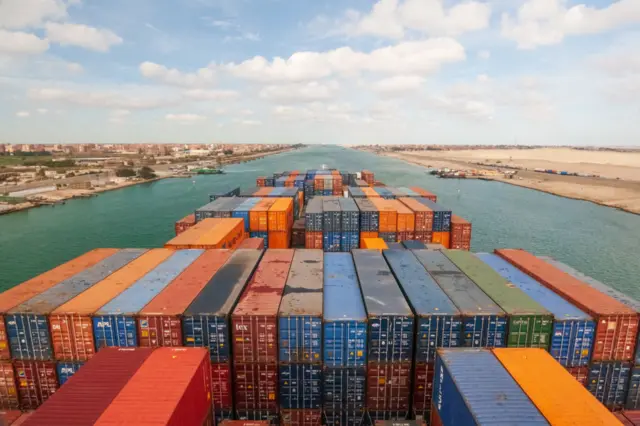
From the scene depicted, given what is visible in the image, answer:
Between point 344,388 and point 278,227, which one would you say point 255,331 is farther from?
point 278,227

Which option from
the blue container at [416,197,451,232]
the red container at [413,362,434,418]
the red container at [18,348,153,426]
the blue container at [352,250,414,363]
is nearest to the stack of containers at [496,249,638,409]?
the red container at [413,362,434,418]

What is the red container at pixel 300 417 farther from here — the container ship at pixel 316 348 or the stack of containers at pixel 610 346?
the stack of containers at pixel 610 346

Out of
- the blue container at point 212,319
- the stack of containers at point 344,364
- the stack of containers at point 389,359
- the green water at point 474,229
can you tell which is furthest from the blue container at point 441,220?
the blue container at point 212,319

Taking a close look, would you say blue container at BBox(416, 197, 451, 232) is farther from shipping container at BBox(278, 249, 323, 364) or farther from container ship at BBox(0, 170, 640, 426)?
shipping container at BBox(278, 249, 323, 364)

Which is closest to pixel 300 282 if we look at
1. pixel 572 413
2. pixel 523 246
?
pixel 572 413

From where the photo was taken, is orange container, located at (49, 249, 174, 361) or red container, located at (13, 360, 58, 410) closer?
orange container, located at (49, 249, 174, 361)

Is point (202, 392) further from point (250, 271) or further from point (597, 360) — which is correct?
point (597, 360)

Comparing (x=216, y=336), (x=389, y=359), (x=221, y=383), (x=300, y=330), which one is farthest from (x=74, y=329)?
(x=389, y=359)
